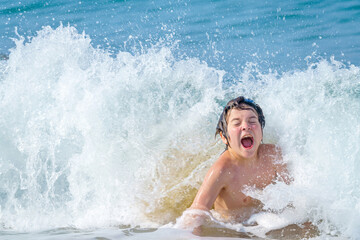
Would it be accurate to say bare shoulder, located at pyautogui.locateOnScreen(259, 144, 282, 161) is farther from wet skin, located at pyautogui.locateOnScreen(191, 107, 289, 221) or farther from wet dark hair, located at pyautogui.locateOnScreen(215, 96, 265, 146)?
wet dark hair, located at pyautogui.locateOnScreen(215, 96, 265, 146)

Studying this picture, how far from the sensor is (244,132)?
3.07 m

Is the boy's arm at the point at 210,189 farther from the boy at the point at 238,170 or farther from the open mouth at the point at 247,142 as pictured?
the open mouth at the point at 247,142

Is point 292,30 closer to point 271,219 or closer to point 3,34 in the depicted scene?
point 3,34

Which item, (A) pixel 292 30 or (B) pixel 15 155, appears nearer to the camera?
(B) pixel 15 155

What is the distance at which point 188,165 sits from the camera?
3.87 m

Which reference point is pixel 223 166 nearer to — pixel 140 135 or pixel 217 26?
pixel 140 135

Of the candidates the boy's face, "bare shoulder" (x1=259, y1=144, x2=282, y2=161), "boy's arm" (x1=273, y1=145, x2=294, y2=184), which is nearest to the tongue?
the boy's face

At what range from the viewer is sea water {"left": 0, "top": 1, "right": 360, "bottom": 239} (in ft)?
9.97

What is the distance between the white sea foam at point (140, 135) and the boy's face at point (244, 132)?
0.31 meters

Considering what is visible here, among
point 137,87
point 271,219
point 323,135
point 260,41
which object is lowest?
point 271,219

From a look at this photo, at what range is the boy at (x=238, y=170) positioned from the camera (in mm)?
3088

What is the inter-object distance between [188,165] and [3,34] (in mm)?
7350

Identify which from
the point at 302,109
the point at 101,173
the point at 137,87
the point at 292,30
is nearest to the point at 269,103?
the point at 302,109

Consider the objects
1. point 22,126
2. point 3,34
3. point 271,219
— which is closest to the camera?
point 271,219
